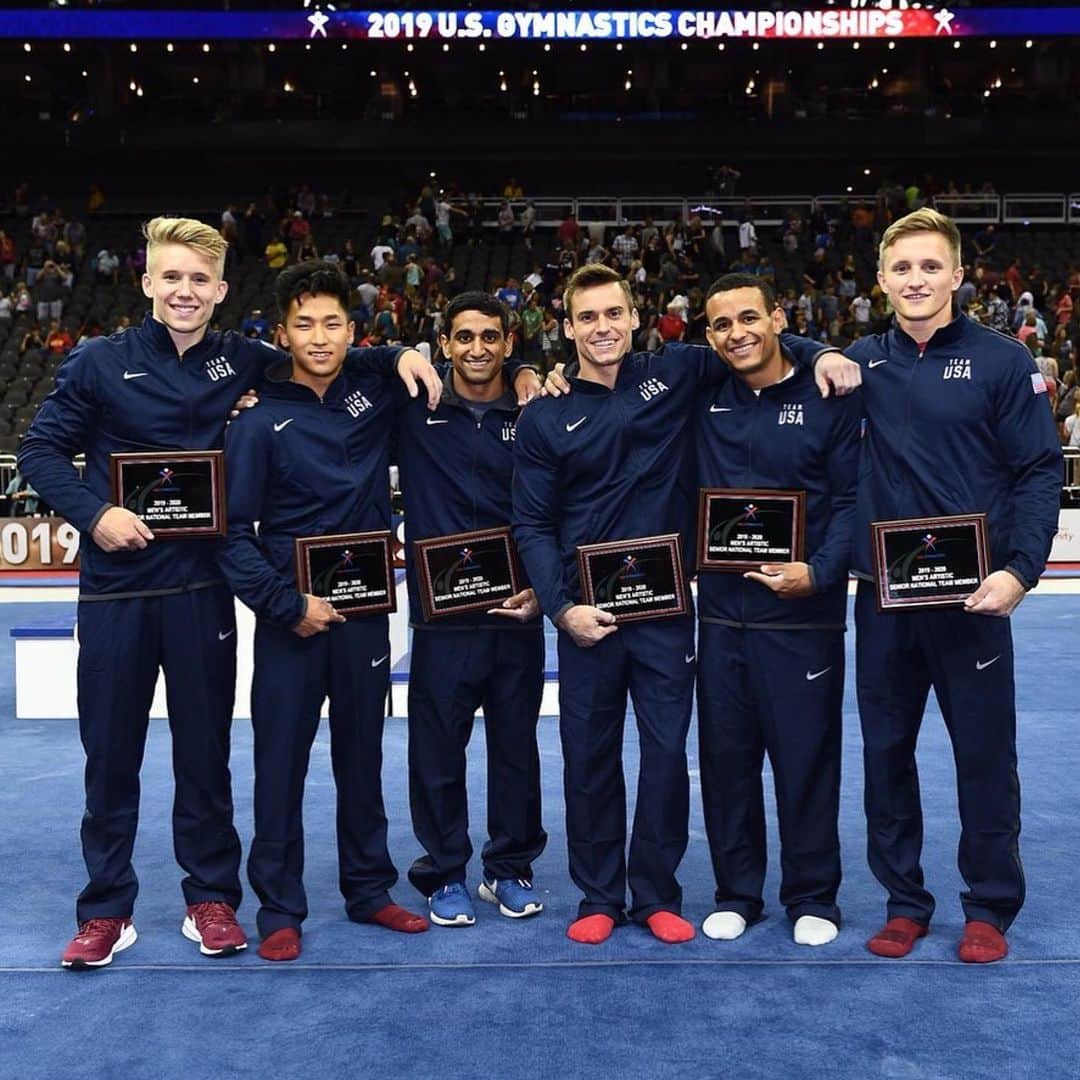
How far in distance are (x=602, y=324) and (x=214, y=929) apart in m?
2.20

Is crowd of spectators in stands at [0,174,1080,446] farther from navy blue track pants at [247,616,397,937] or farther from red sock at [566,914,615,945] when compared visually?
red sock at [566,914,615,945]

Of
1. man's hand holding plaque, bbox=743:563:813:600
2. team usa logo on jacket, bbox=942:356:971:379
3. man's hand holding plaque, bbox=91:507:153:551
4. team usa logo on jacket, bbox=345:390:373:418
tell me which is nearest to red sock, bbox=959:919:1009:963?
man's hand holding plaque, bbox=743:563:813:600

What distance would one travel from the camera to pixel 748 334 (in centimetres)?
418

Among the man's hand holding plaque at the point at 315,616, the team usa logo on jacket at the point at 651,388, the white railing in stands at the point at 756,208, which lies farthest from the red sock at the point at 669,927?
the white railing in stands at the point at 756,208

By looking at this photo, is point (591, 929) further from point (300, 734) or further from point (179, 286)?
point (179, 286)

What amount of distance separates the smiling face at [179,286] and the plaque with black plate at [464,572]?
3.27 ft

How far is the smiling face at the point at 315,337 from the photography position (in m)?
4.20

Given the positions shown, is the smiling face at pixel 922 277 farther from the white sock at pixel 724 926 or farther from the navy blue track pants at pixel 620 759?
the white sock at pixel 724 926

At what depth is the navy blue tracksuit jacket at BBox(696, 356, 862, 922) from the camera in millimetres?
4148

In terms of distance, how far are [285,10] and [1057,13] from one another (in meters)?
15.8

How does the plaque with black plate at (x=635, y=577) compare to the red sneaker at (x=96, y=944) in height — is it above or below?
above

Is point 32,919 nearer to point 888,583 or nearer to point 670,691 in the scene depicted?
point 670,691

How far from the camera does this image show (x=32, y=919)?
4.48 m

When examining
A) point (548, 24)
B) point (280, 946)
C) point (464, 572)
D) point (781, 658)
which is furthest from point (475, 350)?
point (548, 24)
